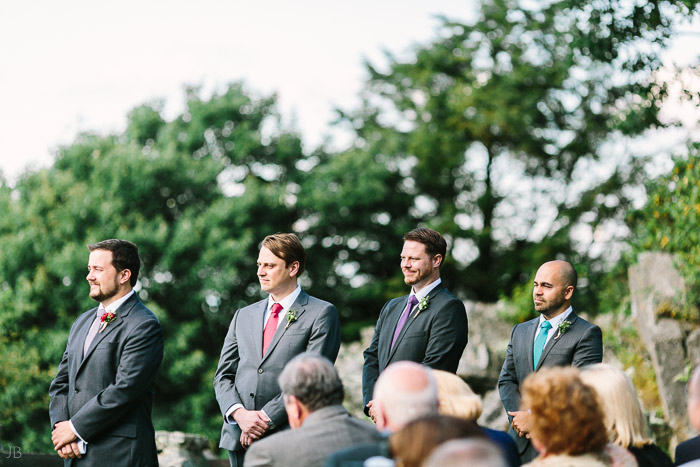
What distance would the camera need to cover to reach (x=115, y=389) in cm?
464

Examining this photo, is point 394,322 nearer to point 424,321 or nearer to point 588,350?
point 424,321

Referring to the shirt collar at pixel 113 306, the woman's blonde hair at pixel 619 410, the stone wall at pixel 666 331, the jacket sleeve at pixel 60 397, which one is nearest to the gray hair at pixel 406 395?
the woman's blonde hair at pixel 619 410

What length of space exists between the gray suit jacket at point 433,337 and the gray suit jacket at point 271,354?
410 mm

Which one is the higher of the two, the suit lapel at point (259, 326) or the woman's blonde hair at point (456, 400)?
the suit lapel at point (259, 326)

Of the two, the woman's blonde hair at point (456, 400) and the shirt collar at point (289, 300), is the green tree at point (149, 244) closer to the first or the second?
the shirt collar at point (289, 300)

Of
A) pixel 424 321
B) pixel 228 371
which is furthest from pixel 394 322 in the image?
pixel 228 371

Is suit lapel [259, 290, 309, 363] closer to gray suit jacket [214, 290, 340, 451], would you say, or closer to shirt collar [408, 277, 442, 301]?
gray suit jacket [214, 290, 340, 451]

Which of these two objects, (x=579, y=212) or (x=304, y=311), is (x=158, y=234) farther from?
(x=304, y=311)

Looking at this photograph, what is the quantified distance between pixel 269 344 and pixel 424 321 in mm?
995

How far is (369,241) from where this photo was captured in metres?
20.5

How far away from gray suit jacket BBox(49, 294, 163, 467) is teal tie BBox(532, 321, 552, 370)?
2361 millimetres

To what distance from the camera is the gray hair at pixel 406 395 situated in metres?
2.85

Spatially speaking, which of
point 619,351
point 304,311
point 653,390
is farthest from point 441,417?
point 619,351

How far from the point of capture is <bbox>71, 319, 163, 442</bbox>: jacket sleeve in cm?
462
